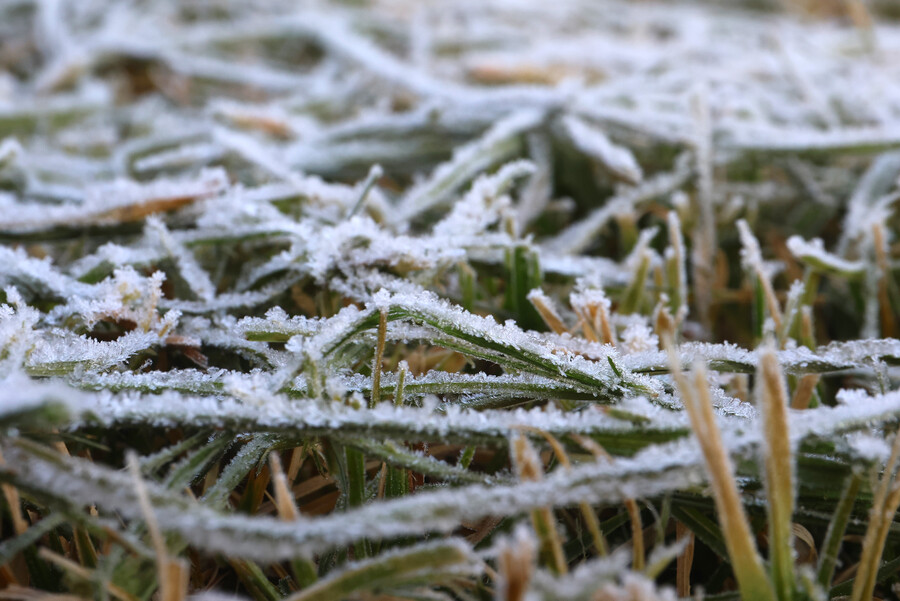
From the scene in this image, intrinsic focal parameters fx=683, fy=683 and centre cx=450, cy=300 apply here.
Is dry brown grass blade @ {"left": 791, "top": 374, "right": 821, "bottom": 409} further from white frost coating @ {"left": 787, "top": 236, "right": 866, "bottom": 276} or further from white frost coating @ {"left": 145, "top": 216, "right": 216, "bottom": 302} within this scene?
white frost coating @ {"left": 145, "top": 216, "right": 216, "bottom": 302}

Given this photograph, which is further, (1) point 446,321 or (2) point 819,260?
(2) point 819,260

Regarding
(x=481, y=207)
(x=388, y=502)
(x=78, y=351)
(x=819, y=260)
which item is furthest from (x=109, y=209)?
(x=819, y=260)

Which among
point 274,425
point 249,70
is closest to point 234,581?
point 274,425

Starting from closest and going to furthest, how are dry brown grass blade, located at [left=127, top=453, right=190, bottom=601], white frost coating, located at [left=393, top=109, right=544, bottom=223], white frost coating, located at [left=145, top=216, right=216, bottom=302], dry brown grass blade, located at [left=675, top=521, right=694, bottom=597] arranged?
dry brown grass blade, located at [left=127, top=453, right=190, bottom=601] < dry brown grass blade, located at [left=675, top=521, right=694, bottom=597] < white frost coating, located at [left=145, top=216, right=216, bottom=302] < white frost coating, located at [left=393, top=109, right=544, bottom=223]

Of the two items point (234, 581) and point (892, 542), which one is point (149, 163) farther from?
point (892, 542)

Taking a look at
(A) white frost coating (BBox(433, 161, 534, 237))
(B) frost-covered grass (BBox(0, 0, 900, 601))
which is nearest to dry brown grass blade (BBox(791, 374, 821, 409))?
(B) frost-covered grass (BBox(0, 0, 900, 601))

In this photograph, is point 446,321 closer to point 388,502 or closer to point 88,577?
point 388,502

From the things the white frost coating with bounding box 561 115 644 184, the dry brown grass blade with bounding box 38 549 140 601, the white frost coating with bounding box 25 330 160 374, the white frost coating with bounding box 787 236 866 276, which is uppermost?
the white frost coating with bounding box 561 115 644 184
